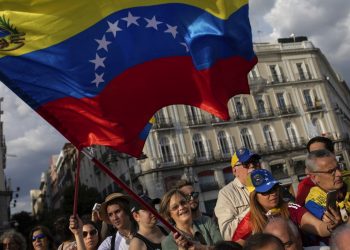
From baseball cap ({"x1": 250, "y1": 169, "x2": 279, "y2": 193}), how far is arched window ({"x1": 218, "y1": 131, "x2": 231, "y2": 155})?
3215 centimetres

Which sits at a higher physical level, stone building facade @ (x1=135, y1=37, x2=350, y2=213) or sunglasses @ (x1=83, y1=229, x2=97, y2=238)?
stone building facade @ (x1=135, y1=37, x2=350, y2=213)

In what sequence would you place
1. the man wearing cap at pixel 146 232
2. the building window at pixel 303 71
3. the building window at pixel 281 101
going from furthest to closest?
the building window at pixel 303 71, the building window at pixel 281 101, the man wearing cap at pixel 146 232

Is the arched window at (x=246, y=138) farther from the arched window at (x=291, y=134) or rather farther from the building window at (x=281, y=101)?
the building window at (x=281, y=101)

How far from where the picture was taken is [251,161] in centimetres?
367

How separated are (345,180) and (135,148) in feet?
5.64

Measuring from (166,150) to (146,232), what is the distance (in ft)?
98.6

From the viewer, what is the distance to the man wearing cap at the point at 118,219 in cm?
386

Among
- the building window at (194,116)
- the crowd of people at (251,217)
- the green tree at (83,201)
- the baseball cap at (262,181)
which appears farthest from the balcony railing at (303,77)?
the baseball cap at (262,181)

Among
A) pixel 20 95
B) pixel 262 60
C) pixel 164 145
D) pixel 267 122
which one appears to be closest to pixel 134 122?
pixel 20 95

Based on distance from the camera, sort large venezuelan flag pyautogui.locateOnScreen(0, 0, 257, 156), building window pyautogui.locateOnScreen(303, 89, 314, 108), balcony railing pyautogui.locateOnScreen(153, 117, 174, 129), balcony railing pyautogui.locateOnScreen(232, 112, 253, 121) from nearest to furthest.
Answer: large venezuelan flag pyautogui.locateOnScreen(0, 0, 257, 156) → balcony railing pyautogui.locateOnScreen(153, 117, 174, 129) → balcony railing pyautogui.locateOnScreen(232, 112, 253, 121) → building window pyautogui.locateOnScreen(303, 89, 314, 108)

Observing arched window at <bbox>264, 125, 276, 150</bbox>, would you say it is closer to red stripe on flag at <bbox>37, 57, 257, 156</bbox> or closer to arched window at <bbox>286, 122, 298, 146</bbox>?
arched window at <bbox>286, 122, 298, 146</bbox>

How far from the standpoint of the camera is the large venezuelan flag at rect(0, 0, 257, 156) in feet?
9.96

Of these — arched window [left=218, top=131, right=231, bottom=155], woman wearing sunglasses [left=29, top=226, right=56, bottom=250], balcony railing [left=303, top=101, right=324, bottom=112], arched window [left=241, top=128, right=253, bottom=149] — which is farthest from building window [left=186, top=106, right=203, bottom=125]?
woman wearing sunglasses [left=29, top=226, right=56, bottom=250]

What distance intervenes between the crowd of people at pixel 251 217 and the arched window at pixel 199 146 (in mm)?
30069
